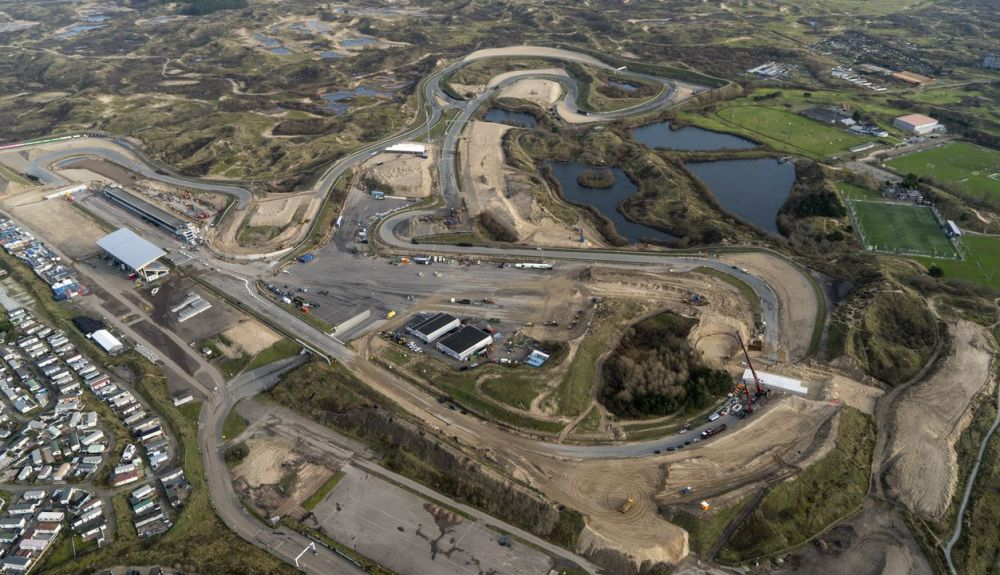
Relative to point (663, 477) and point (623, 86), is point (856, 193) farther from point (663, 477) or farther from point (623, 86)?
point (663, 477)

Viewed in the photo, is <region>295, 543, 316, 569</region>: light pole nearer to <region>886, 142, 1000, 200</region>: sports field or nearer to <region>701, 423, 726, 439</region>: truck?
<region>701, 423, 726, 439</region>: truck

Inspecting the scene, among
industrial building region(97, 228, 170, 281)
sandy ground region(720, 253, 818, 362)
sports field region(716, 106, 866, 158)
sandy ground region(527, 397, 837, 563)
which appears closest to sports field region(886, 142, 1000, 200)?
sports field region(716, 106, 866, 158)

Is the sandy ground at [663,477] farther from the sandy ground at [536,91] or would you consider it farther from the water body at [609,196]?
the sandy ground at [536,91]

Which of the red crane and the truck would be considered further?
the red crane

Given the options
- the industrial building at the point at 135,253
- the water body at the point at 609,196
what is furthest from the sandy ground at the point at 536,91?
the industrial building at the point at 135,253

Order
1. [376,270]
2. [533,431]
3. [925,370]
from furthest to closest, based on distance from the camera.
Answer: [376,270]
[925,370]
[533,431]

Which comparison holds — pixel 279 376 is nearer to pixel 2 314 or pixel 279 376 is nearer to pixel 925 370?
pixel 2 314

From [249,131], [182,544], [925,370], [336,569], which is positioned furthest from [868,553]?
[249,131]

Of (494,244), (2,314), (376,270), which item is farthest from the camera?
(494,244)
